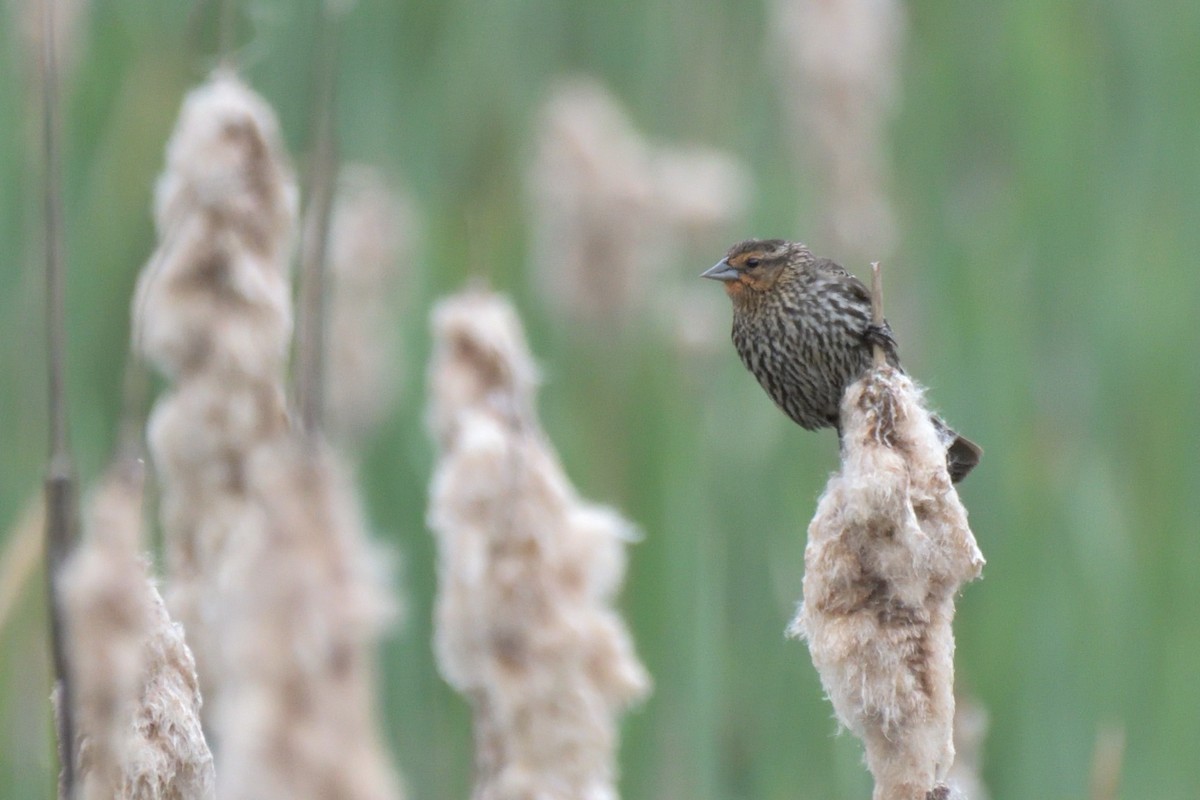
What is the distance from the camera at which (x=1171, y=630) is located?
2715mm

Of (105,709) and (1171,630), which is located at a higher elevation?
(1171,630)

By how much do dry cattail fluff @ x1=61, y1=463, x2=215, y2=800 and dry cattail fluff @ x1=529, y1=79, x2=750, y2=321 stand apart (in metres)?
2.27

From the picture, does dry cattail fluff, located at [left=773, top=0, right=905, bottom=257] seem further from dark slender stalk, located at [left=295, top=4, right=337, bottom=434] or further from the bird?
dark slender stalk, located at [left=295, top=4, right=337, bottom=434]

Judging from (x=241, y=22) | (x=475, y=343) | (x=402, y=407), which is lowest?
(x=475, y=343)

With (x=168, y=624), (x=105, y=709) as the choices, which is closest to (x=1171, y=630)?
(x=168, y=624)

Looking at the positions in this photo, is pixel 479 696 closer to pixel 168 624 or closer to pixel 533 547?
pixel 533 547

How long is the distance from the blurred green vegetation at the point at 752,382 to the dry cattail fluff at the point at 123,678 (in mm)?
904

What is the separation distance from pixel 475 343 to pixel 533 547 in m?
0.27

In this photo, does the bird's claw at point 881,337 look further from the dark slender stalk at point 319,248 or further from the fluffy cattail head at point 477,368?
the dark slender stalk at point 319,248

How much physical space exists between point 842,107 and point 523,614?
239 centimetres

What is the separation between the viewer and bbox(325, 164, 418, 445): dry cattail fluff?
3061 millimetres

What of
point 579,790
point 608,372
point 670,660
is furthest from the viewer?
point 608,372

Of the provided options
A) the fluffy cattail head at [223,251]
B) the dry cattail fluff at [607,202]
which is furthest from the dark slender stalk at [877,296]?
the dry cattail fluff at [607,202]

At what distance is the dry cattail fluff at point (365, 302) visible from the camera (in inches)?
120
